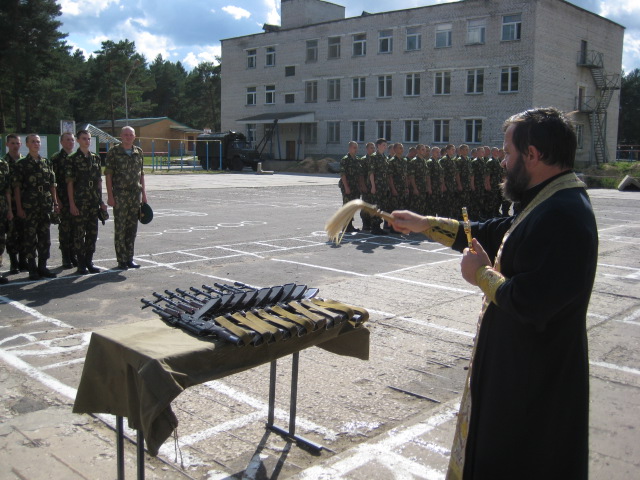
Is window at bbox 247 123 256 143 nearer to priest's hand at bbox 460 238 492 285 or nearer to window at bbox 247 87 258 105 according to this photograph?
window at bbox 247 87 258 105

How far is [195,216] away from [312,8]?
43.5 meters

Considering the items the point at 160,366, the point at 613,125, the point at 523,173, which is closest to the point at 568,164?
the point at 523,173

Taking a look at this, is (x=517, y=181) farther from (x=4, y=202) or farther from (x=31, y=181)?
(x=31, y=181)

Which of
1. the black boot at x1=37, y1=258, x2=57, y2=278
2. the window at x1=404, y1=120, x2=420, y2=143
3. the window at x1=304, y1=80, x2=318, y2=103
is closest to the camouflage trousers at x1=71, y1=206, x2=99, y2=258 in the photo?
the black boot at x1=37, y1=258, x2=57, y2=278

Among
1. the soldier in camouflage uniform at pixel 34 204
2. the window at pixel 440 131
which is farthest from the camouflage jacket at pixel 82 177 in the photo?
the window at pixel 440 131

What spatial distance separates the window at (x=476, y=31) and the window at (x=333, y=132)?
13.2m

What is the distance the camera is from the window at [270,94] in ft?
189

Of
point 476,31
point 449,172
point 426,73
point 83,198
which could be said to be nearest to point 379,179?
point 449,172

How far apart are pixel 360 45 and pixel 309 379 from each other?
48755 millimetres

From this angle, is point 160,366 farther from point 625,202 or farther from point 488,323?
point 625,202

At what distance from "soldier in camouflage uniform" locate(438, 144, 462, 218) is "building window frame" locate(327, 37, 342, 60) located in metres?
38.4

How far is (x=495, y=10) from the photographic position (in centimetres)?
4312

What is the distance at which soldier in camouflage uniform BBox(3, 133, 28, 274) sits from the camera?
8617 millimetres

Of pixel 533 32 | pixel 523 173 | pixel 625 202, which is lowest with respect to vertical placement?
pixel 625 202
